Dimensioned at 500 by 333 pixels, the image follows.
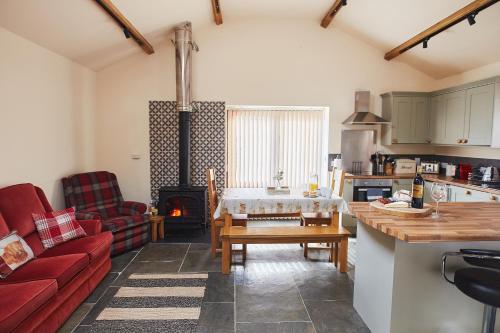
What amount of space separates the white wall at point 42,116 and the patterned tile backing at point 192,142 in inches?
37.3

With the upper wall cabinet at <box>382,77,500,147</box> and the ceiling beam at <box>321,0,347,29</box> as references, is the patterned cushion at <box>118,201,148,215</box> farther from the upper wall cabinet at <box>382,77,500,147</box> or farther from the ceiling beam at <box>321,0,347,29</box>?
the upper wall cabinet at <box>382,77,500,147</box>

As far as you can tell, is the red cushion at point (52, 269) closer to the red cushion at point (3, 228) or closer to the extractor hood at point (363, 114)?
the red cushion at point (3, 228)

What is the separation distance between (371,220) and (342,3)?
3.18 meters

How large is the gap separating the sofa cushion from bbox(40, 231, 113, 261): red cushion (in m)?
0.50

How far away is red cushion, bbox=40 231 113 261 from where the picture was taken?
2611mm

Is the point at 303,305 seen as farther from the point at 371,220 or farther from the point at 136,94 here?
the point at 136,94

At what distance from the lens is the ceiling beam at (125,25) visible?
3.00m

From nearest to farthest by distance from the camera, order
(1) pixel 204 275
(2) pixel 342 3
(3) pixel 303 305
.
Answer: (3) pixel 303 305
(1) pixel 204 275
(2) pixel 342 3

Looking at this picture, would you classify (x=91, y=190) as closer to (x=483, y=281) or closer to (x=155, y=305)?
(x=155, y=305)

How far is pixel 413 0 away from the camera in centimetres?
342

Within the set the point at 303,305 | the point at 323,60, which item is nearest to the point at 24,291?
the point at 303,305

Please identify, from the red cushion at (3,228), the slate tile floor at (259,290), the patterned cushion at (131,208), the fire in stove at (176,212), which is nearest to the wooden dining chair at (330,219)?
the slate tile floor at (259,290)

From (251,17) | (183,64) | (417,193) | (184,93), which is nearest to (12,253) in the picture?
(184,93)

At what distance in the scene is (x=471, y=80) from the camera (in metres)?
4.31
